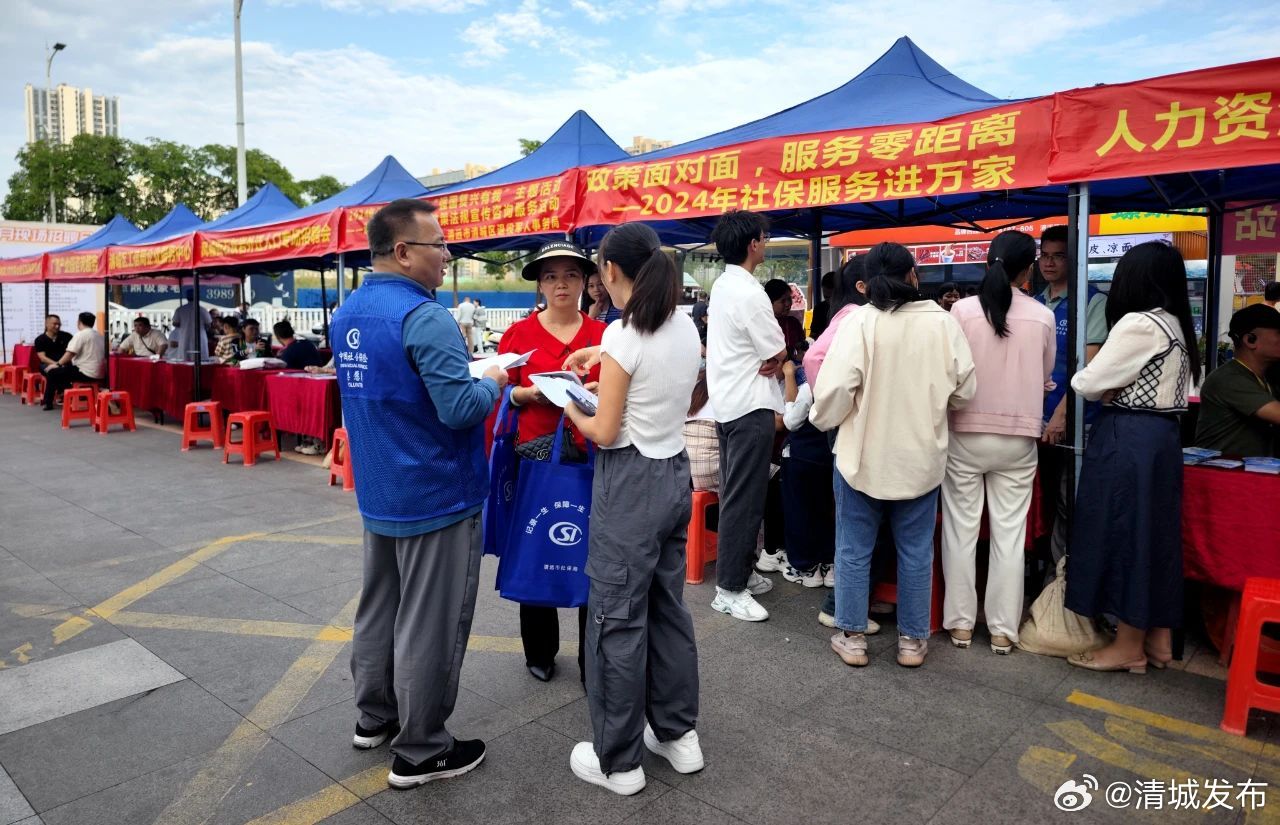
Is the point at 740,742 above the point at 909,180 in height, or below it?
below

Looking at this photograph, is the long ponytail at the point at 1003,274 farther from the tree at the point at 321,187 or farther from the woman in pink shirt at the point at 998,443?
the tree at the point at 321,187

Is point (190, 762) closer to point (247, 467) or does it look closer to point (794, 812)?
point (794, 812)

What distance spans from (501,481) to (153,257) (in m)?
10.4

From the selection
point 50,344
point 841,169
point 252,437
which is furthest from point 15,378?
point 841,169

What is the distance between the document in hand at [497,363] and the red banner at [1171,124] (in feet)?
8.27

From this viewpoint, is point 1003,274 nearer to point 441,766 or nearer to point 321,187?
point 441,766

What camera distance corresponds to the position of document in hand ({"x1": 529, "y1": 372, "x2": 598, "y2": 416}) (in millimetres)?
2543

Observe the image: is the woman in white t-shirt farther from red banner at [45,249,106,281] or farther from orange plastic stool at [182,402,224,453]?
red banner at [45,249,106,281]

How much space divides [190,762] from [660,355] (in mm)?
2068

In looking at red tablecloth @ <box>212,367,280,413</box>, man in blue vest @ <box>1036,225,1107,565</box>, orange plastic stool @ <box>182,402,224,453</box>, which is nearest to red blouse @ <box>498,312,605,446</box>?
man in blue vest @ <box>1036,225,1107,565</box>

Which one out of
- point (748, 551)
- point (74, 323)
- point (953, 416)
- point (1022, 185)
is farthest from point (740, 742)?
point (74, 323)

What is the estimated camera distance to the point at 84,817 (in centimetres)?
245

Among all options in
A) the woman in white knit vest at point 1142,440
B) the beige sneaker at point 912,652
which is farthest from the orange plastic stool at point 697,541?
the woman in white knit vest at point 1142,440

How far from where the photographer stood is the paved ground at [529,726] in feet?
8.21
